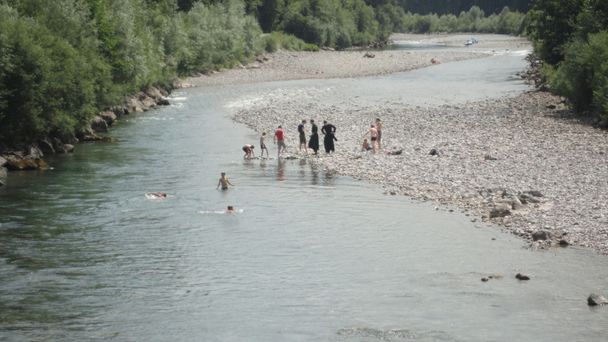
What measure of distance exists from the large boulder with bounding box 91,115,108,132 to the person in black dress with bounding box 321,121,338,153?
21.1 m

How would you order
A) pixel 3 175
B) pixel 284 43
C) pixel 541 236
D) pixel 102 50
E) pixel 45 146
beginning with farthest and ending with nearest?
1. pixel 284 43
2. pixel 102 50
3. pixel 45 146
4. pixel 3 175
5. pixel 541 236

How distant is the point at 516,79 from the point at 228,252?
273 ft

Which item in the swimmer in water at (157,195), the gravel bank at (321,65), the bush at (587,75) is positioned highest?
the bush at (587,75)

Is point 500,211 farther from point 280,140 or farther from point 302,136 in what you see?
point 302,136

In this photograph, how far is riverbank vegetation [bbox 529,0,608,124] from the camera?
67438 mm

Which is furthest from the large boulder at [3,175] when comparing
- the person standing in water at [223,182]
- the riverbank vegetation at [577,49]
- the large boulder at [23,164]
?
the riverbank vegetation at [577,49]

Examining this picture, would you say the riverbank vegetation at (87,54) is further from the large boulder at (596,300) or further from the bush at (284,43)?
the large boulder at (596,300)

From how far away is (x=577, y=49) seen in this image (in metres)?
73.4

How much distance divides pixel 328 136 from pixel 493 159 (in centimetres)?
1041

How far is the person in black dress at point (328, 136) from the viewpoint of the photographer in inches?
2170

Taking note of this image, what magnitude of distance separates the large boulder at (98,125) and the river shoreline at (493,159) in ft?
37.9

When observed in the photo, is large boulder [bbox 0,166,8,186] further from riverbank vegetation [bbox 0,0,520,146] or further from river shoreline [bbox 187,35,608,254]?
river shoreline [bbox 187,35,608,254]

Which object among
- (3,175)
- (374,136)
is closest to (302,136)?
(374,136)

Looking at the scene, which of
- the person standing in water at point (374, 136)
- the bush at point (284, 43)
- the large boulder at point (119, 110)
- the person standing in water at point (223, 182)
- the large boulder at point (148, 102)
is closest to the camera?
the person standing in water at point (223, 182)
